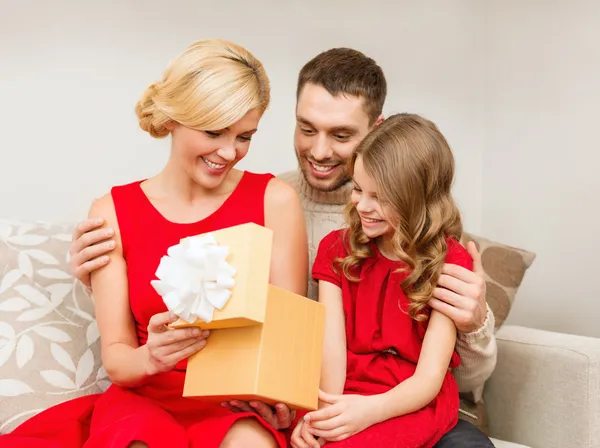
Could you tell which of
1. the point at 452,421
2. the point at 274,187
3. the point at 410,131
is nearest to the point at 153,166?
the point at 274,187

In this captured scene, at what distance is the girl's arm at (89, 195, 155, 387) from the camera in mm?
1579

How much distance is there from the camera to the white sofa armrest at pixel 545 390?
5.64ft

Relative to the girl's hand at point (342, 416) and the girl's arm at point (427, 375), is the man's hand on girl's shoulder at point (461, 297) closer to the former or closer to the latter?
the girl's arm at point (427, 375)

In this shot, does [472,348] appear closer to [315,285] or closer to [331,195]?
[315,285]

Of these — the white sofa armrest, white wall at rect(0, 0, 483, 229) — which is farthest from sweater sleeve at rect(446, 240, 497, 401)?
white wall at rect(0, 0, 483, 229)

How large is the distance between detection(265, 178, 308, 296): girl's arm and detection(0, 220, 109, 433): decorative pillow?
49cm

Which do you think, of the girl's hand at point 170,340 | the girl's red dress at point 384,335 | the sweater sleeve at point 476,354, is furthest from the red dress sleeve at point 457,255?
the girl's hand at point 170,340

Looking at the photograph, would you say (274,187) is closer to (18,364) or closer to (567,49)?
(18,364)

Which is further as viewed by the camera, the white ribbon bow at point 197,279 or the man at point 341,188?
the man at point 341,188

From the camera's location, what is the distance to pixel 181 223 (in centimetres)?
169

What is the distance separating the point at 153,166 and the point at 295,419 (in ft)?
3.71

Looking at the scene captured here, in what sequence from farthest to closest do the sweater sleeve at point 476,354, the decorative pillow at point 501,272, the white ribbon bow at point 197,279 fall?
the decorative pillow at point 501,272 < the sweater sleeve at point 476,354 < the white ribbon bow at point 197,279

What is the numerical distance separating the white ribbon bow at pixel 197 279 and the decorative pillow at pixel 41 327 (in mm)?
617

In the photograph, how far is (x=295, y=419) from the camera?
1.54 meters
